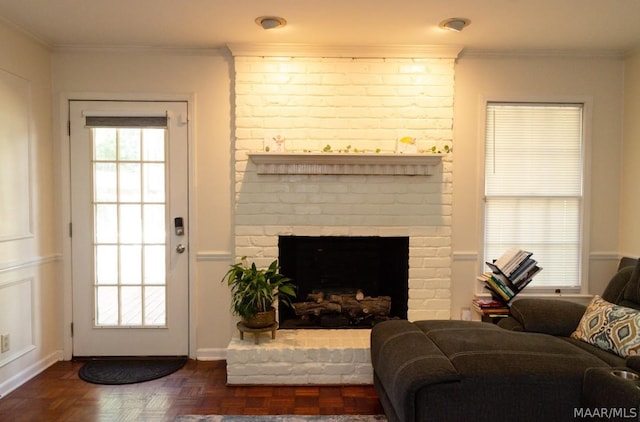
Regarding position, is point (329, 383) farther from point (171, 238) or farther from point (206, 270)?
point (171, 238)

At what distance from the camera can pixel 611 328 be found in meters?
2.36

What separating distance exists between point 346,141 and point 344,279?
1152mm

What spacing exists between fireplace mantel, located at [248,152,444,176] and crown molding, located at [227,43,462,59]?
30.5 inches

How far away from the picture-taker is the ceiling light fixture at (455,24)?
2.79m

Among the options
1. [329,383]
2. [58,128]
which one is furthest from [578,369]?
[58,128]

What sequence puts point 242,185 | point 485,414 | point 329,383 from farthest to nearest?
point 242,185 → point 329,383 → point 485,414

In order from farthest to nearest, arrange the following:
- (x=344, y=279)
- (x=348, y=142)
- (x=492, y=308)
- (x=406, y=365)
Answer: (x=344, y=279) < (x=348, y=142) < (x=492, y=308) < (x=406, y=365)

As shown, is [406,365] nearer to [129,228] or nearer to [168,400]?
[168,400]

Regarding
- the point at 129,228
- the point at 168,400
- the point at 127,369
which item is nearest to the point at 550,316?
the point at 168,400

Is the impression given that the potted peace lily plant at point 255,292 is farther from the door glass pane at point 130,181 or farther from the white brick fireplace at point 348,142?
the door glass pane at point 130,181

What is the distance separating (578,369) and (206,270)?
255 cm

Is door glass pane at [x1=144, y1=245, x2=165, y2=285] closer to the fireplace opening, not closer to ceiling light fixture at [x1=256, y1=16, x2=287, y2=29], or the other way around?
the fireplace opening

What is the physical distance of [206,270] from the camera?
11.2 feet

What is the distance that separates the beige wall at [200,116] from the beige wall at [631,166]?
313cm
